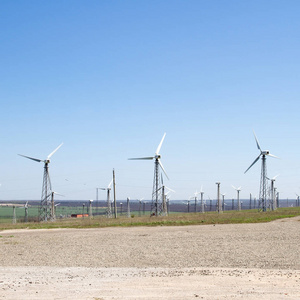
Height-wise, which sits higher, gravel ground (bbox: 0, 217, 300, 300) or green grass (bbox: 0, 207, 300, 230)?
gravel ground (bbox: 0, 217, 300, 300)

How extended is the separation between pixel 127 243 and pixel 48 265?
1004 centimetres

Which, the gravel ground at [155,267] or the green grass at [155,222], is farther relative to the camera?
the green grass at [155,222]

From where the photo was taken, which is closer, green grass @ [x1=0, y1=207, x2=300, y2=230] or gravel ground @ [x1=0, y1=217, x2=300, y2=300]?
gravel ground @ [x1=0, y1=217, x2=300, y2=300]

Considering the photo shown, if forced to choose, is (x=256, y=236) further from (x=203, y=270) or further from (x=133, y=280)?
(x=133, y=280)

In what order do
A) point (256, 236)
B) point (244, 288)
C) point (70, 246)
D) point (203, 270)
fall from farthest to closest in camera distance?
1. point (256, 236)
2. point (70, 246)
3. point (203, 270)
4. point (244, 288)

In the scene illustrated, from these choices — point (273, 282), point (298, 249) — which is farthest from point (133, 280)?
point (298, 249)

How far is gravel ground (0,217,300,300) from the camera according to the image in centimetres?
1474

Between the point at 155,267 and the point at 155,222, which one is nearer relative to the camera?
the point at 155,267

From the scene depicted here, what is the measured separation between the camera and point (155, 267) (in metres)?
21.0

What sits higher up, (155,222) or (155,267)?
(155,267)

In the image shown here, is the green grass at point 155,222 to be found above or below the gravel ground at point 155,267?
below

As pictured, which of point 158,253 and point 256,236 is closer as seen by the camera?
point 158,253

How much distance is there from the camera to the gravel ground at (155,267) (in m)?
14.7

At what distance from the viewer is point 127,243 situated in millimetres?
31656
